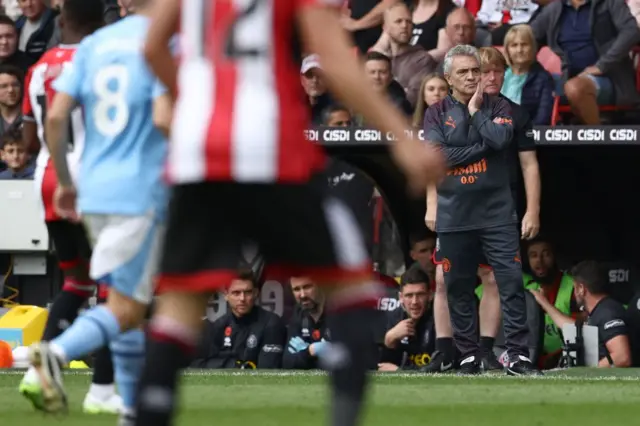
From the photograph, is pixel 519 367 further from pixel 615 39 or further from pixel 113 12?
pixel 113 12

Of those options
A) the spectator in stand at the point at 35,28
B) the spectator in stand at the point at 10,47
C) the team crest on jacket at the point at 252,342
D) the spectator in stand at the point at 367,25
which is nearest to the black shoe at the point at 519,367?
the team crest on jacket at the point at 252,342

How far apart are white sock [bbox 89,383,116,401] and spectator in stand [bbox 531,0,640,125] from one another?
243 inches

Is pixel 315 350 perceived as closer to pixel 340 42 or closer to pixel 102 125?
pixel 102 125

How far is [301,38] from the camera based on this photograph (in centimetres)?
470

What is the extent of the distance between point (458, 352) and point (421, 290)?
61 cm


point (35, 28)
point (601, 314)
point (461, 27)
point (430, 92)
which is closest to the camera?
point (601, 314)

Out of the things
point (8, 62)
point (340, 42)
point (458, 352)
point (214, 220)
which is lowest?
point (458, 352)

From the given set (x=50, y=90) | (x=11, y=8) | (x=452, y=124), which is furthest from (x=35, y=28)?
(x=50, y=90)

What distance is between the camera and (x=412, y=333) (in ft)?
38.8

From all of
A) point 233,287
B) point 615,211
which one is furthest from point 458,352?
point 615,211

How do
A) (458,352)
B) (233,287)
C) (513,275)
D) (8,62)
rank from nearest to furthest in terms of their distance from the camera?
(513,275), (458,352), (233,287), (8,62)

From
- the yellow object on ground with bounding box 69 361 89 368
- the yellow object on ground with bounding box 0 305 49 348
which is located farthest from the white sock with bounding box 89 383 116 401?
the yellow object on ground with bounding box 0 305 49 348

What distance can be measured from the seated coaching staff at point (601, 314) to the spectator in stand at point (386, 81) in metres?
1.99

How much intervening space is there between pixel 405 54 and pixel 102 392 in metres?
6.74
